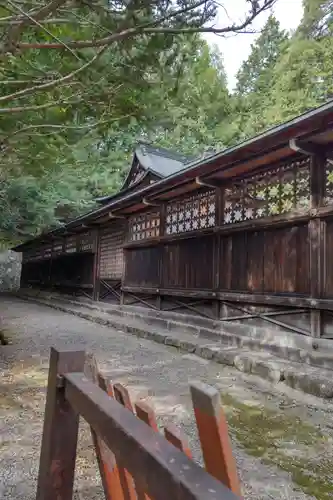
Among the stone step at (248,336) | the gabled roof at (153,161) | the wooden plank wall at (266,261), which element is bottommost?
the stone step at (248,336)

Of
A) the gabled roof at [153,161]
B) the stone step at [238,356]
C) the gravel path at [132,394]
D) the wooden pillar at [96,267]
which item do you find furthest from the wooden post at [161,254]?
the wooden pillar at [96,267]

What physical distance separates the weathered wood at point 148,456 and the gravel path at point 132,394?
1.34m

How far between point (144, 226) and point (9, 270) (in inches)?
876

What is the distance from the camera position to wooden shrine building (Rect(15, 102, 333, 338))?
175 inches

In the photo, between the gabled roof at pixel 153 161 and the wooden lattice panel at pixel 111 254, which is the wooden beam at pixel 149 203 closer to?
the wooden lattice panel at pixel 111 254

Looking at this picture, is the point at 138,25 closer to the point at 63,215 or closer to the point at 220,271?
the point at 220,271

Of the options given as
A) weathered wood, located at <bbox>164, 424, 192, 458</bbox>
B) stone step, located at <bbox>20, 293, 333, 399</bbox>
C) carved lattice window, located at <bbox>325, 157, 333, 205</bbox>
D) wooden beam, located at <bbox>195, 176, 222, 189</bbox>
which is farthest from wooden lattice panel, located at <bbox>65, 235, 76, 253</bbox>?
weathered wood, located at <bbox>164, 424, 192, 458</bbox>

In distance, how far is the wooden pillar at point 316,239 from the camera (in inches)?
173

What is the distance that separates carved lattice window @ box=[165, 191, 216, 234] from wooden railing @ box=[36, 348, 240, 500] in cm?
536

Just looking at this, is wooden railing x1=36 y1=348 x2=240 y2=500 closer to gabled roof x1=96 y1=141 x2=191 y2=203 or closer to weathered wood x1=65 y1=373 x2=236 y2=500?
weathered wood x1=65 y1=373 x2=236 y2=500

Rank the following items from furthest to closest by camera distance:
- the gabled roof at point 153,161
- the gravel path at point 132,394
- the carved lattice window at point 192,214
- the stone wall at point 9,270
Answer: the stone wall at point 9,270
the gabled roof at point 153,161
the carved lattice window at point 192,214
the gravel path at point 132,394

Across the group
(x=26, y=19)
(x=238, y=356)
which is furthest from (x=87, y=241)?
(x=26, y=19)

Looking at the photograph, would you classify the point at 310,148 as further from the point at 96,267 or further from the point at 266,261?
the point at 96,267

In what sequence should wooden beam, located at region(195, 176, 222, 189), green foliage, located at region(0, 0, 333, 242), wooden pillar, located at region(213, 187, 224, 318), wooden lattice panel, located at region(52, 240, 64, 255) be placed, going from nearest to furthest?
green foliage, located at region(0, 0, 333, 242) → wooden pillar, located at region(213, 187, 224, 318) → wooden beam, located at region(195, 176, 222, 189) → wooden lattice panel, located at region(52, 240, 64, 255)
